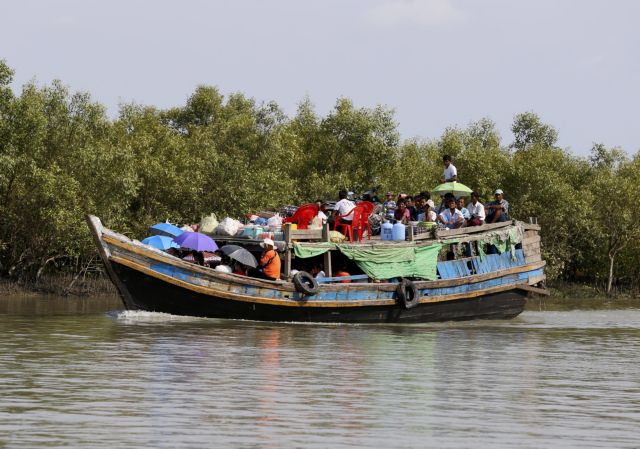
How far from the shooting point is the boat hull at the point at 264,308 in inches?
980

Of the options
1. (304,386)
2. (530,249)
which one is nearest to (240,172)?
(530,249)

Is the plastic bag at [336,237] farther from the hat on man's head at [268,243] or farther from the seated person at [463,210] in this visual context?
the seated person at [463,210]

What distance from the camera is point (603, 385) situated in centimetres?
1694

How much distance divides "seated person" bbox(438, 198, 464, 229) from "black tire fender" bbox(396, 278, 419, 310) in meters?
2.24

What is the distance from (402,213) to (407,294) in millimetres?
2335

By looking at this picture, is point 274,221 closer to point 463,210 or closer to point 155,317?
point 155,317

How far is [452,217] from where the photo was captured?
28.9 meters

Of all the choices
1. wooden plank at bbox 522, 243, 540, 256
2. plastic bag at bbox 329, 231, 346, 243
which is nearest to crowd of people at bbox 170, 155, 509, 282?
plastic bag at bbox 329, 231, 346, 243

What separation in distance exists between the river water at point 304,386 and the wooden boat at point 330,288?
50cm

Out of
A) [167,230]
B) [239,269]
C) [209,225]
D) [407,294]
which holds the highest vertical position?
[209,225]

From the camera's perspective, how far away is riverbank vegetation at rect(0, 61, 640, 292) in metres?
41.9

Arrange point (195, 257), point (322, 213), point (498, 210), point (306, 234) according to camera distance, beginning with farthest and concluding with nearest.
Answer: point (498, 210)
point (322, 213)
point (306, 234)
point (195, 257)

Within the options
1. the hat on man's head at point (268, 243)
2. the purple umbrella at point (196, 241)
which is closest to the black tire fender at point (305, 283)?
the hat on man's head at point (268, 243)

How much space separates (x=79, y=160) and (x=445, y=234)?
61.8 ft
